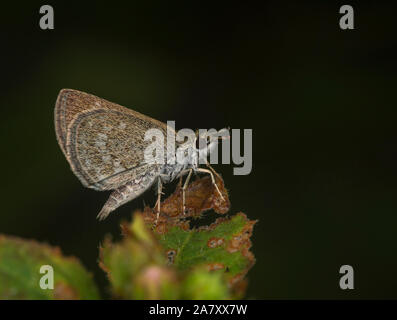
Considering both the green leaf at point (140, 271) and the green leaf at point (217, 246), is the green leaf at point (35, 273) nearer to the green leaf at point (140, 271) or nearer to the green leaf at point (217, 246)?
the green leaf at point (140, 271)

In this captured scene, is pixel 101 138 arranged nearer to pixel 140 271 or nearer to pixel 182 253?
pixel 182 253

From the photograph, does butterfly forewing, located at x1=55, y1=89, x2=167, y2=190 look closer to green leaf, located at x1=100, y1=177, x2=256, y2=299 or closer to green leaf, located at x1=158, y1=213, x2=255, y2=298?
green leaf, located at x1=100, y1=177, x2=256, y2=299

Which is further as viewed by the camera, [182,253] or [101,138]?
[101,138]

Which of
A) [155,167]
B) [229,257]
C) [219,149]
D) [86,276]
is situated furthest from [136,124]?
[86,276]

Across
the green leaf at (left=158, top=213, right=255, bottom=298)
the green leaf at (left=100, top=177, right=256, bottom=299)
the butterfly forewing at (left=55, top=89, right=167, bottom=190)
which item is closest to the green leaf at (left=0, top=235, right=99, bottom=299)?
the green leaf at (left=100, top=177, right=256, bottom=299)

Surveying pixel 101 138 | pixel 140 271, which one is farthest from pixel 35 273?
pixel 101 138

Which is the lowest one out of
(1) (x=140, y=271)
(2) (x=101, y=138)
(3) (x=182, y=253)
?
(3) (x=182, y=253)

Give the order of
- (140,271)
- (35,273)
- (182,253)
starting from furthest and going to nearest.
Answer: (182,253) < (35,273) < (140,271)

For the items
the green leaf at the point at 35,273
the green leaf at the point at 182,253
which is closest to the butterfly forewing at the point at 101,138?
the green leaf at the point at 182,253

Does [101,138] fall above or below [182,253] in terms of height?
above
